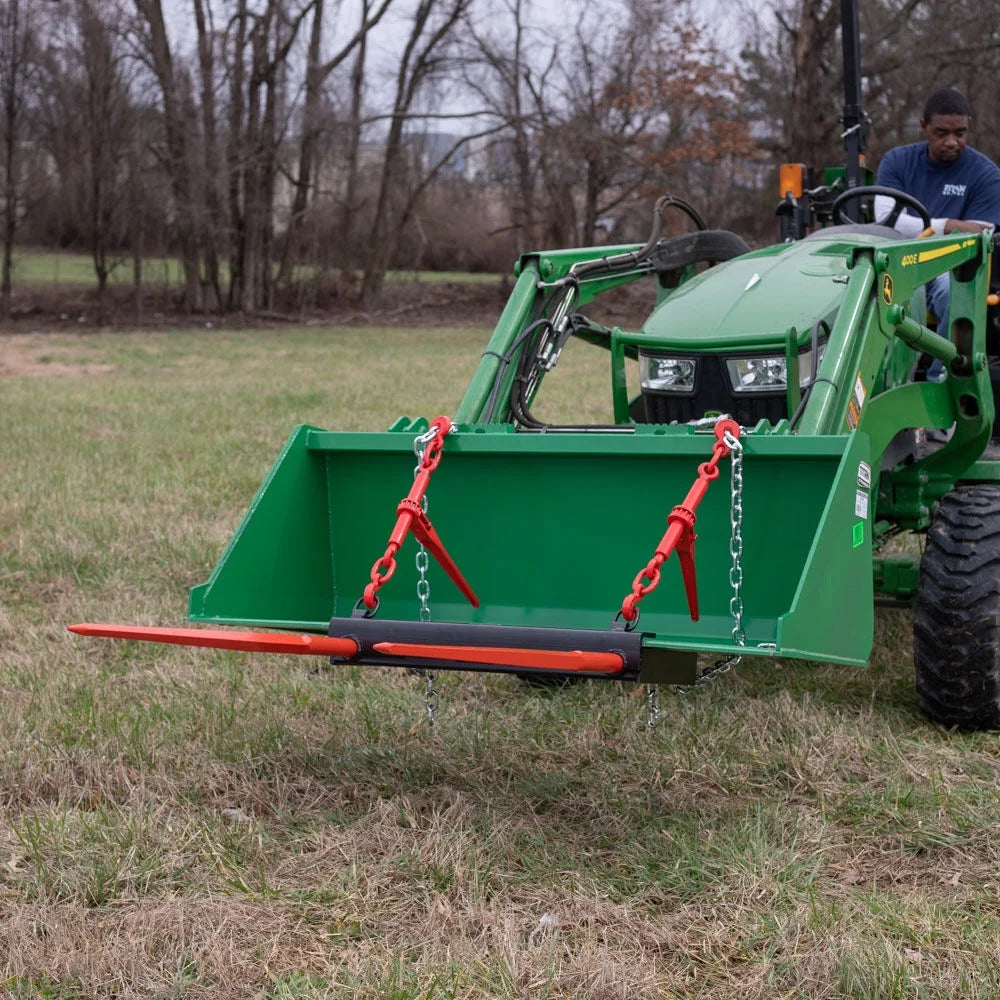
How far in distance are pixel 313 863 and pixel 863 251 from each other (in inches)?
79.4

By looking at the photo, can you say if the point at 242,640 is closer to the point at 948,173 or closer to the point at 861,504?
the point at 861,504

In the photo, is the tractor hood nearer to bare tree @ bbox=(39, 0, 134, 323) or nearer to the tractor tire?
the tractor tire

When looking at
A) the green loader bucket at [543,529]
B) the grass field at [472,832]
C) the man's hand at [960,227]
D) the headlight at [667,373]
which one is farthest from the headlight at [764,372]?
the man's hand at [960,227]

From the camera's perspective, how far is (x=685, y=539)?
9.23 feet

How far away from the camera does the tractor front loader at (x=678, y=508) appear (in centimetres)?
281

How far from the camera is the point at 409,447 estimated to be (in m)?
3.39

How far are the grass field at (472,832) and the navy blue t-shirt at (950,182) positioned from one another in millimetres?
1561

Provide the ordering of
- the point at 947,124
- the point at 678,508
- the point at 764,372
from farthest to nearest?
1. the point at 947,124
2. the point at 764,372
3. the point at 678,508

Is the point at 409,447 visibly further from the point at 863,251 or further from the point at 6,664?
the point at 6,664

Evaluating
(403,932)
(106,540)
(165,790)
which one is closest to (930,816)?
(403,932)

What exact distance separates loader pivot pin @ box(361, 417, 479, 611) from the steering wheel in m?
1.68

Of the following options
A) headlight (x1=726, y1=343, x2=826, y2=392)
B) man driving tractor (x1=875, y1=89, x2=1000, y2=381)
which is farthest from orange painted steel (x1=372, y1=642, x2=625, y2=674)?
man driving tractor (x1=875, y1=89, x2=1000, y2=381)

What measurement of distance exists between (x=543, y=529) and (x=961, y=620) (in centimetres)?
110

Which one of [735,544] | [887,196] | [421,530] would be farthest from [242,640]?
[887,196]
